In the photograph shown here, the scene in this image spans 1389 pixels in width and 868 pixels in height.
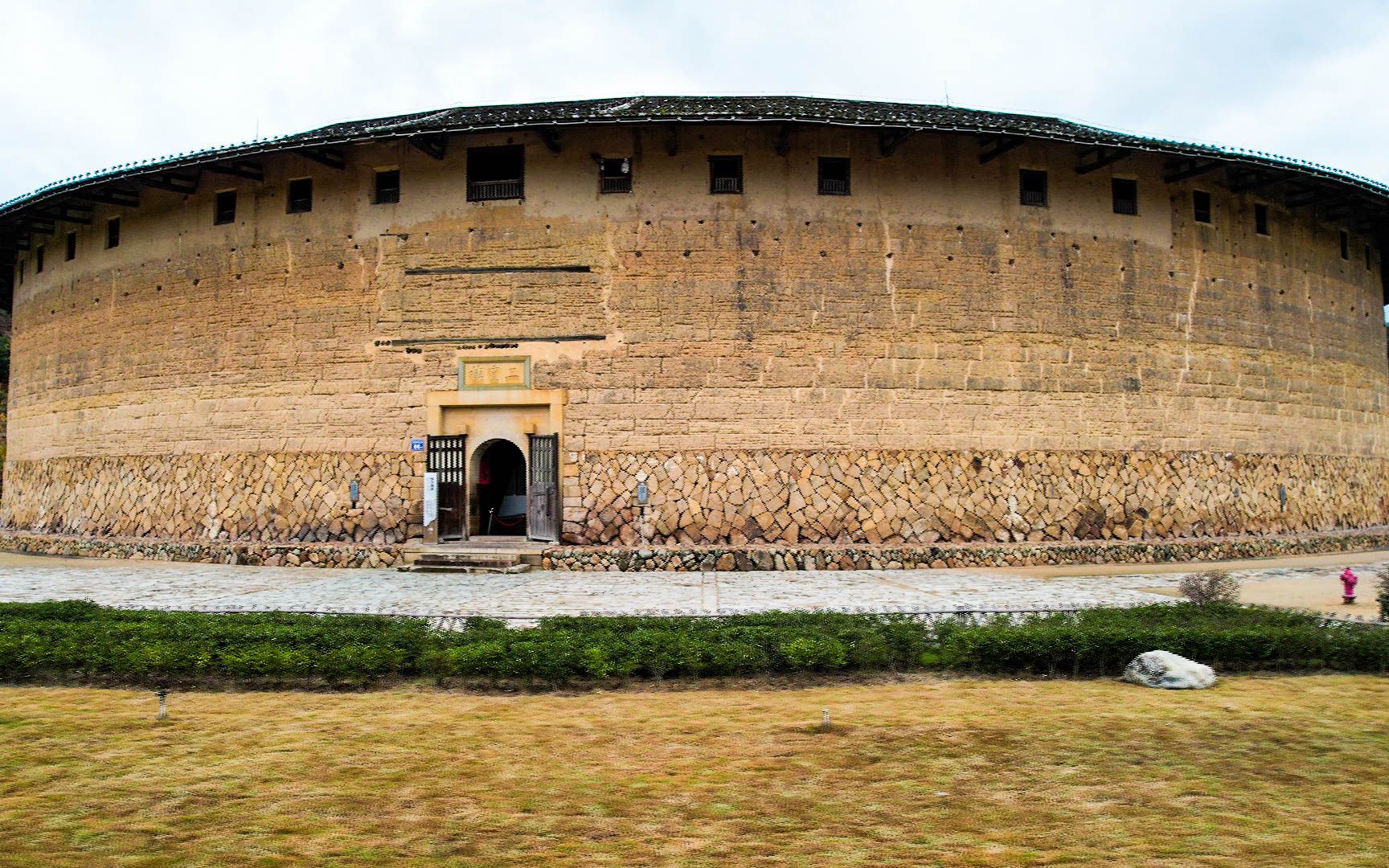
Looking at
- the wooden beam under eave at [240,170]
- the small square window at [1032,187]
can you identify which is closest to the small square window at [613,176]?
the wooden beam under eave at [240,170]

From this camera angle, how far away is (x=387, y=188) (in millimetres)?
16594

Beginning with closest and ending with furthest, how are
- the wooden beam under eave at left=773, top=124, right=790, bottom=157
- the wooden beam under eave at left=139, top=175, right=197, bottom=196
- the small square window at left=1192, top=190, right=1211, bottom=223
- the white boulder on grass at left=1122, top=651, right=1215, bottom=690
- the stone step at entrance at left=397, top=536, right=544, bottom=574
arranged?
1. the white boulder on grass at left=1122, top=651, right=1215, bottom=690
2. the stone step at entrance at left=397, top=536, right=544, bottom=574
3. the wooden beam under eave at left=773, top=124, right=790, bottom=157
4. the wooden beam under eave at left=139, top=175, right=197, bottom=196
5. the small square window at left=1192, top=190, right=1211, bottom=223

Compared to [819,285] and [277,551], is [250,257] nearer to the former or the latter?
[277,551]

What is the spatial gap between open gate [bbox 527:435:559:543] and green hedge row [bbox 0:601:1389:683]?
7797mm

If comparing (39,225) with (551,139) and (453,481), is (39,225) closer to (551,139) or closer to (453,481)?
(453,481)

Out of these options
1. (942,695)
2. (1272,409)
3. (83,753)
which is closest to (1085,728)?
(942,695)

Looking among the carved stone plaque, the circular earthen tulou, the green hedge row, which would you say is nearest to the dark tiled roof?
the circular earthen tulou

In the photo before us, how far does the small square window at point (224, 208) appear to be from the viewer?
17453 millimetres

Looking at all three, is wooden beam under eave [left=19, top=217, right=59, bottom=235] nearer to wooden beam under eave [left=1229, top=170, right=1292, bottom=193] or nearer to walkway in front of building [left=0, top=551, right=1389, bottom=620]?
walkway in front of building [left=0, top=551, right=1389, bottom=620]

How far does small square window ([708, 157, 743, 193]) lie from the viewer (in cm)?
1587

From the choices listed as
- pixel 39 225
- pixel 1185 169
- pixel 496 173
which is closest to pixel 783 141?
pixel 496 173

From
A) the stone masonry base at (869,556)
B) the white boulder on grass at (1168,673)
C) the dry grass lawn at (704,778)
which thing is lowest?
the dry grass lawn at (704,778)

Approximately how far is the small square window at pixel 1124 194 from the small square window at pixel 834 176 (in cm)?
540

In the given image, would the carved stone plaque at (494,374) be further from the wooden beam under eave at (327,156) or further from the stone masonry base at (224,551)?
the wooden beam under eave at (327,156)
